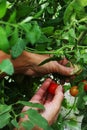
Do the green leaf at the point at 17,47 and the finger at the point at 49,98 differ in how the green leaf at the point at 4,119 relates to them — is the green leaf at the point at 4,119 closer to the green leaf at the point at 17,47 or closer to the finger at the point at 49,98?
the green leaf at the point at 17,47

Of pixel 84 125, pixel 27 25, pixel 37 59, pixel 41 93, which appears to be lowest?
pixel 84 125

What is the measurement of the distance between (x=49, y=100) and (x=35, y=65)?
0.14 metres

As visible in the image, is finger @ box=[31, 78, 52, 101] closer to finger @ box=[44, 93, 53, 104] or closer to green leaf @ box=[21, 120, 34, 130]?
finger @ box=[44, 93, 53, 104]

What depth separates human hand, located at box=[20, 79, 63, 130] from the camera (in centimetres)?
101

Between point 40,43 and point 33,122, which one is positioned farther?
point 40,43

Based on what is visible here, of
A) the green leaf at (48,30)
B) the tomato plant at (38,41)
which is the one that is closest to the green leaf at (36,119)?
the tomato plant at (38,41)

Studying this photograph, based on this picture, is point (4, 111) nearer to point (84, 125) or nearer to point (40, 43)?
point (40, 43)

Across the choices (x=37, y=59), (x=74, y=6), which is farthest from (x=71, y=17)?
(x=37, y=59)

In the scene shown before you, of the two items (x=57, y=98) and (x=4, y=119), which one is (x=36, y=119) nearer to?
(x=4, y=119)

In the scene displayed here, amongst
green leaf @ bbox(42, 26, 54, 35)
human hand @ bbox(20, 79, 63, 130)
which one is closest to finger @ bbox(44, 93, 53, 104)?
human hand @ bbox(20, 79, 63, 130)

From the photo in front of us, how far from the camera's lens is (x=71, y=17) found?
96cm

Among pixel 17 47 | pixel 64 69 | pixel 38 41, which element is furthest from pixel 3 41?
pixel 64 69

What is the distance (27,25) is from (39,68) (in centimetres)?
22

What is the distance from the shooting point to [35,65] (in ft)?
3.23
